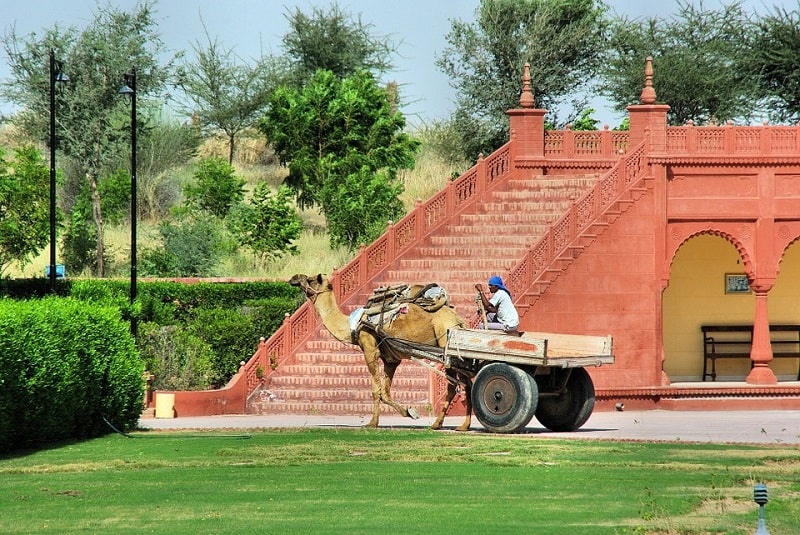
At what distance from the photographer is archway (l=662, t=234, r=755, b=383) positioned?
31.6 meters

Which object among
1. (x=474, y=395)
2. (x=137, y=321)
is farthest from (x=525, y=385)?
(x=137, y=321)

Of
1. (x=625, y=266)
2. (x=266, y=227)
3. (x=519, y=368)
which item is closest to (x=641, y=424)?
(x=519, y=368)

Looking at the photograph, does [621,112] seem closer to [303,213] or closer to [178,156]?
[303,213]

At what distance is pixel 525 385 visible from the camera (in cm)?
1927

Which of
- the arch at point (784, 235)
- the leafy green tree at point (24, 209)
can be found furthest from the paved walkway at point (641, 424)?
the leafy green tree at point (24, 209)

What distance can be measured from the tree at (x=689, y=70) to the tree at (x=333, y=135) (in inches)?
269

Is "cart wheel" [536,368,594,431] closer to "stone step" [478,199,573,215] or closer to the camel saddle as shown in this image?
the camel saddle

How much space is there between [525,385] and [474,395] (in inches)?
32.6

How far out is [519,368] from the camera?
19656 mm

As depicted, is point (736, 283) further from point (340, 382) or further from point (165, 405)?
point (165, 405)

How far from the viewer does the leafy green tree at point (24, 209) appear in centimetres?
3853

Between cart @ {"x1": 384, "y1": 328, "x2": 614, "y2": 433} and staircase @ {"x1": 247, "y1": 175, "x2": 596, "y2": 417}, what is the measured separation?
4.52m

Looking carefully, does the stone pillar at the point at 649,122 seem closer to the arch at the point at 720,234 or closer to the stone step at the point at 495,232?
the arch at the point at 720,234

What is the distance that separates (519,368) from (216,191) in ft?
81.9
